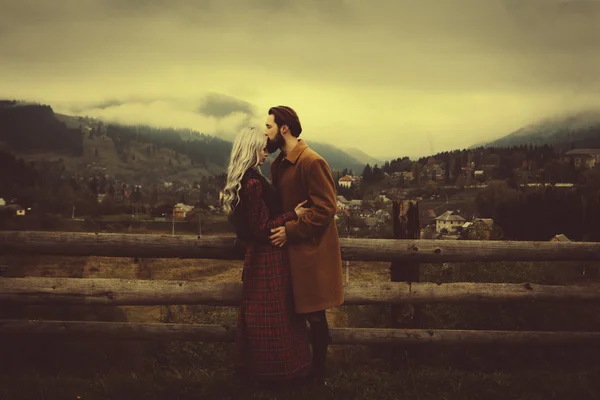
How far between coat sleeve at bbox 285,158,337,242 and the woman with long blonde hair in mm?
82

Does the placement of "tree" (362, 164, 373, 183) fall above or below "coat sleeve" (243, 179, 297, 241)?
above

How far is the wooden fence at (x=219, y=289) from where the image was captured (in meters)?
4.45

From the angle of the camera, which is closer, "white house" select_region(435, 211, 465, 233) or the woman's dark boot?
the woman's dark boot

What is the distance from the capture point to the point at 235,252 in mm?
4238

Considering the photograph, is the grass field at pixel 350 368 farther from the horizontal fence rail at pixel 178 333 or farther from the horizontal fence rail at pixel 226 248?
the horizontal fence rail at pixel 226 248

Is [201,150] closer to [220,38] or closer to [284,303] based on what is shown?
[220,38]

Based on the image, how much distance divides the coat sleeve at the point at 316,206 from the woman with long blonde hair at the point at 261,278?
82 millimetres

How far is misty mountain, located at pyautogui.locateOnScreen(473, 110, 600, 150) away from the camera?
47.4 meters

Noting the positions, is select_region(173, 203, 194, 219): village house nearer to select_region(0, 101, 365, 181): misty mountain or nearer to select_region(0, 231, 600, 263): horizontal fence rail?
select_region(0, 101, 365, 181): misty mountain

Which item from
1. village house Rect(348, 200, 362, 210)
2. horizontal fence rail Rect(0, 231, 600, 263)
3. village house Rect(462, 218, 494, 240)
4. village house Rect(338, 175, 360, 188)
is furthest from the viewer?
village house Rect(338, 175, 360, 188)

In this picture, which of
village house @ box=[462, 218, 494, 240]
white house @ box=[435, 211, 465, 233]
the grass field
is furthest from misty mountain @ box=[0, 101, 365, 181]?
the grass field

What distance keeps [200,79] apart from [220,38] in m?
78.7

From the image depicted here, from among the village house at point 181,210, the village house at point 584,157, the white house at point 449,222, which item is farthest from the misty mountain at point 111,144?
the white house at point 449,222

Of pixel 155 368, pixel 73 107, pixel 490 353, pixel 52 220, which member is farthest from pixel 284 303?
pixel 73 107
